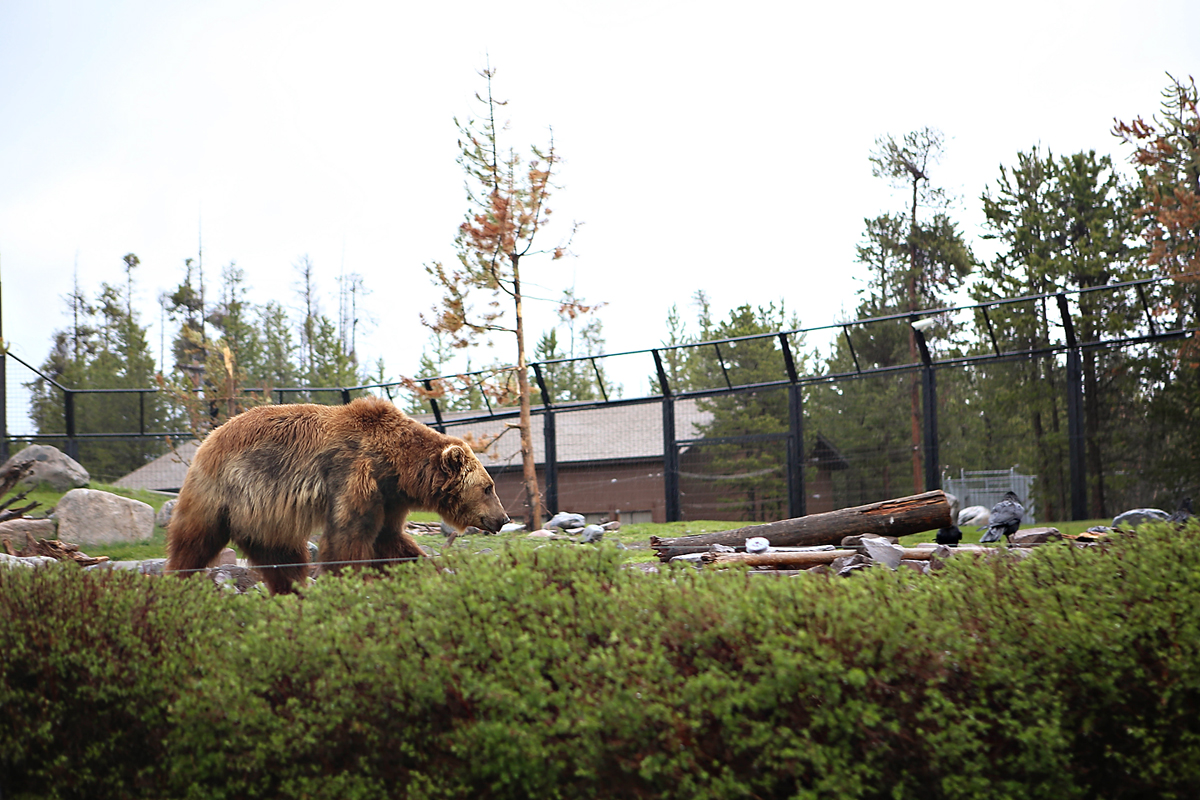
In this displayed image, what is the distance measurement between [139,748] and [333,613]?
0.79 metres

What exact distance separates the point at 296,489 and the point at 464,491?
2.98 feet

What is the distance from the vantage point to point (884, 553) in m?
5.42

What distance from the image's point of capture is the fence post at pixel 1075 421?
35.0 feet

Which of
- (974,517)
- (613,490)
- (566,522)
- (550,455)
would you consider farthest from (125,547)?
(613,490)

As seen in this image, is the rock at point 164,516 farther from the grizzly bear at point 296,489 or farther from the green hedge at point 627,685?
the green hedge at point 627,685

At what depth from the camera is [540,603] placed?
2543mm

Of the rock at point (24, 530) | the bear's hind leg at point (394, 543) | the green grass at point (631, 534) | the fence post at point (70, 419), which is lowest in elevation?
the green grass at point (631, 534)

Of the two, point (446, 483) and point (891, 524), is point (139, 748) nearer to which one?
point (446, 483)

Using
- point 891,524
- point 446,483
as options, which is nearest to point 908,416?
point 891,524

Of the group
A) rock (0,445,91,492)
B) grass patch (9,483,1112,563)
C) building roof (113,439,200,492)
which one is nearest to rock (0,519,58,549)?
grass patch (9,483,1112,563)

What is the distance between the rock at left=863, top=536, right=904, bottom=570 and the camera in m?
5.31

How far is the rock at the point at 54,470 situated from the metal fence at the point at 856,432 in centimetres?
73

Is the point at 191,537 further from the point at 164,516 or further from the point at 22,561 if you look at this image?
the point at 164,516

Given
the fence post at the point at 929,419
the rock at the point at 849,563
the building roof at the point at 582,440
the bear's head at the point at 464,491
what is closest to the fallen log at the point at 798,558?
the rock at the point at 849,563
